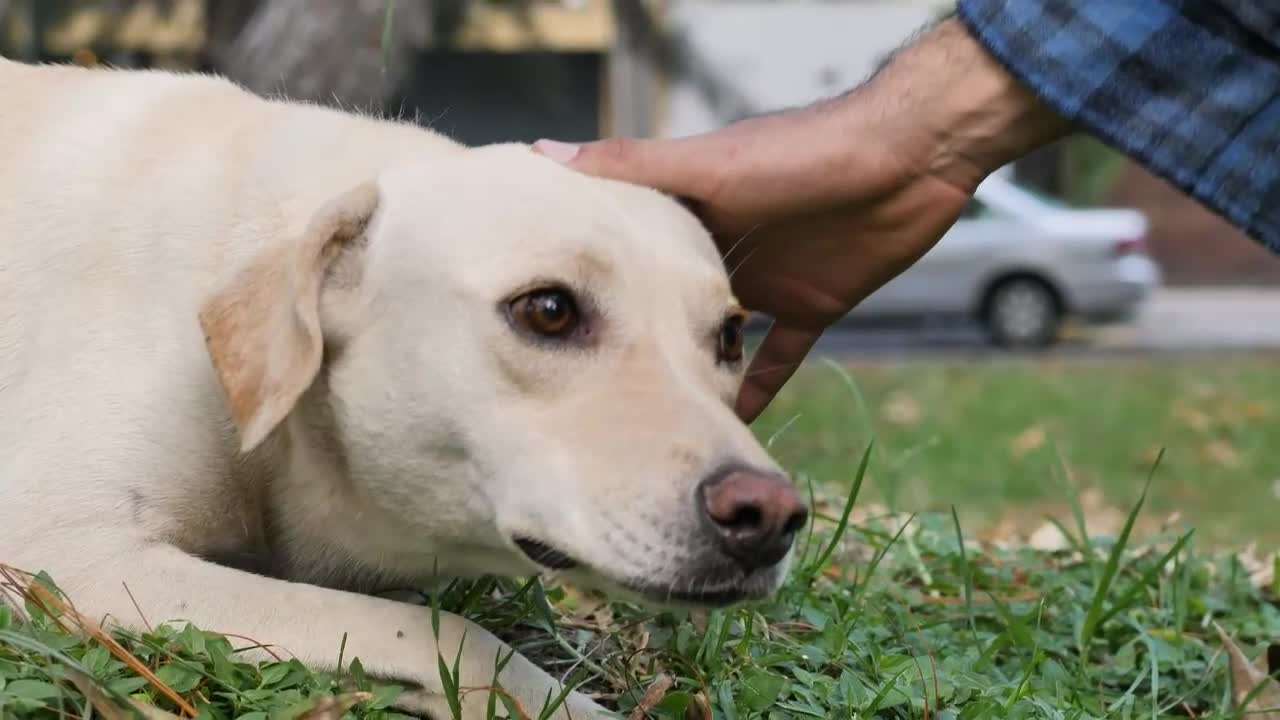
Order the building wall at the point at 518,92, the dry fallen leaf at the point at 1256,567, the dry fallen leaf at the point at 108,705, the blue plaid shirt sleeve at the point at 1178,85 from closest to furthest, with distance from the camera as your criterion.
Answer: the dry fallen leaf at the point at 108,705, the blue plaid shirt sleeve at the point at 1178,85, the dry fallen leaf at the point at 1256,567, the building wall at the point at 518,92

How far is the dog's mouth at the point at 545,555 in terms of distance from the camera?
215cm

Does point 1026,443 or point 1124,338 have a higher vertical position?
point 1124,338

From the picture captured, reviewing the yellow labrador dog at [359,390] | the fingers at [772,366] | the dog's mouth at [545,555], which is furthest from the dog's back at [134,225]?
the fingers at [772,366]

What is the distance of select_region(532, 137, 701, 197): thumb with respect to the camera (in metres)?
2.71

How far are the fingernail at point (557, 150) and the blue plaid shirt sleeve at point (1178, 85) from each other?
2.91ft

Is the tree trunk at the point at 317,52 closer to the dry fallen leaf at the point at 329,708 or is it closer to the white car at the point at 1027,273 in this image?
the dry fallen leaf at the point at 329,708

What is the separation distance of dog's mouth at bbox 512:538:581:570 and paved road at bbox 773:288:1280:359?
12210 mm

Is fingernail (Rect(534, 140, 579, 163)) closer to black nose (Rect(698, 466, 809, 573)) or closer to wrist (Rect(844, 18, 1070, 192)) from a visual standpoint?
wrist (Rect(844, 18, 1070, 192))

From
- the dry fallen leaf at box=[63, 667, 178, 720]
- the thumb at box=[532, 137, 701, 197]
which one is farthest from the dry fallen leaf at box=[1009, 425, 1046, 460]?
the dry fallen leaf at box=[63, 667, 178, 720]

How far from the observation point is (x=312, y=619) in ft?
7.30

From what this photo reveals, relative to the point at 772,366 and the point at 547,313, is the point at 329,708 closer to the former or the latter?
the point at 547,313

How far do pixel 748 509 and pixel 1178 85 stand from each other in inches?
50.3

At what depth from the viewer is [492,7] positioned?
57.7 feet

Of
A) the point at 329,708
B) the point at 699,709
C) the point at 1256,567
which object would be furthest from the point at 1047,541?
the point at 329,708
